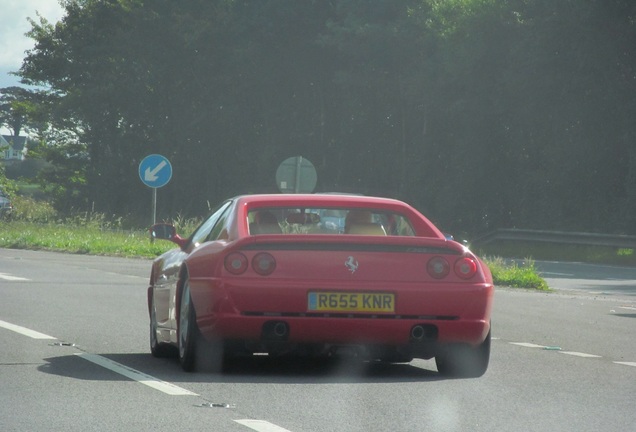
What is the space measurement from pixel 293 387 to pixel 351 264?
94 centimetres

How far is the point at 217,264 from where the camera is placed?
32.3ft

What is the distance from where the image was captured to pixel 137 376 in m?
9.73

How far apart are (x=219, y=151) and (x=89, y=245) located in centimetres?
4171

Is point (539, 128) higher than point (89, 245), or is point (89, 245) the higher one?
point (539, 128)

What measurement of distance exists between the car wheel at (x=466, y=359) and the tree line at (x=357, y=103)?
40.3 metres

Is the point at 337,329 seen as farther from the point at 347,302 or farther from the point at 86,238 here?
the point at 86,238

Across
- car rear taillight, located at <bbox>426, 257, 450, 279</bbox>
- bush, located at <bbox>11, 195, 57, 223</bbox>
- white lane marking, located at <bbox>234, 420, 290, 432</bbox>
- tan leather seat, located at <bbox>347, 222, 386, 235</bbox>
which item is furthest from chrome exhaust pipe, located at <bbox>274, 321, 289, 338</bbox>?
bush, located at <bbox>11, 195, 57, 223</bbox>

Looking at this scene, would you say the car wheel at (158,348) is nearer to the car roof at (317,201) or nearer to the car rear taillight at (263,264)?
the car roof at (317,201)

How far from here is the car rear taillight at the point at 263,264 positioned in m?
9.78

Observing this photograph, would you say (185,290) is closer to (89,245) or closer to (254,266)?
(254,266)

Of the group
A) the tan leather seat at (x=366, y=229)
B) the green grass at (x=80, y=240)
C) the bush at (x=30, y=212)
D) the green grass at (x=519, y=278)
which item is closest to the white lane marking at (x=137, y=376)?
the tan leather seat at (x=366, y=229)

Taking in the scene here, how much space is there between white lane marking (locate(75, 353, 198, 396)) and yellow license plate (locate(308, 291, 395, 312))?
1.12 metres

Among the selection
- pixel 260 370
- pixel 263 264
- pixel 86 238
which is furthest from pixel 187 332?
pixel 86 238

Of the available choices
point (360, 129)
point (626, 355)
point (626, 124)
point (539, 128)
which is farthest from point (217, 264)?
point (360, 129)
